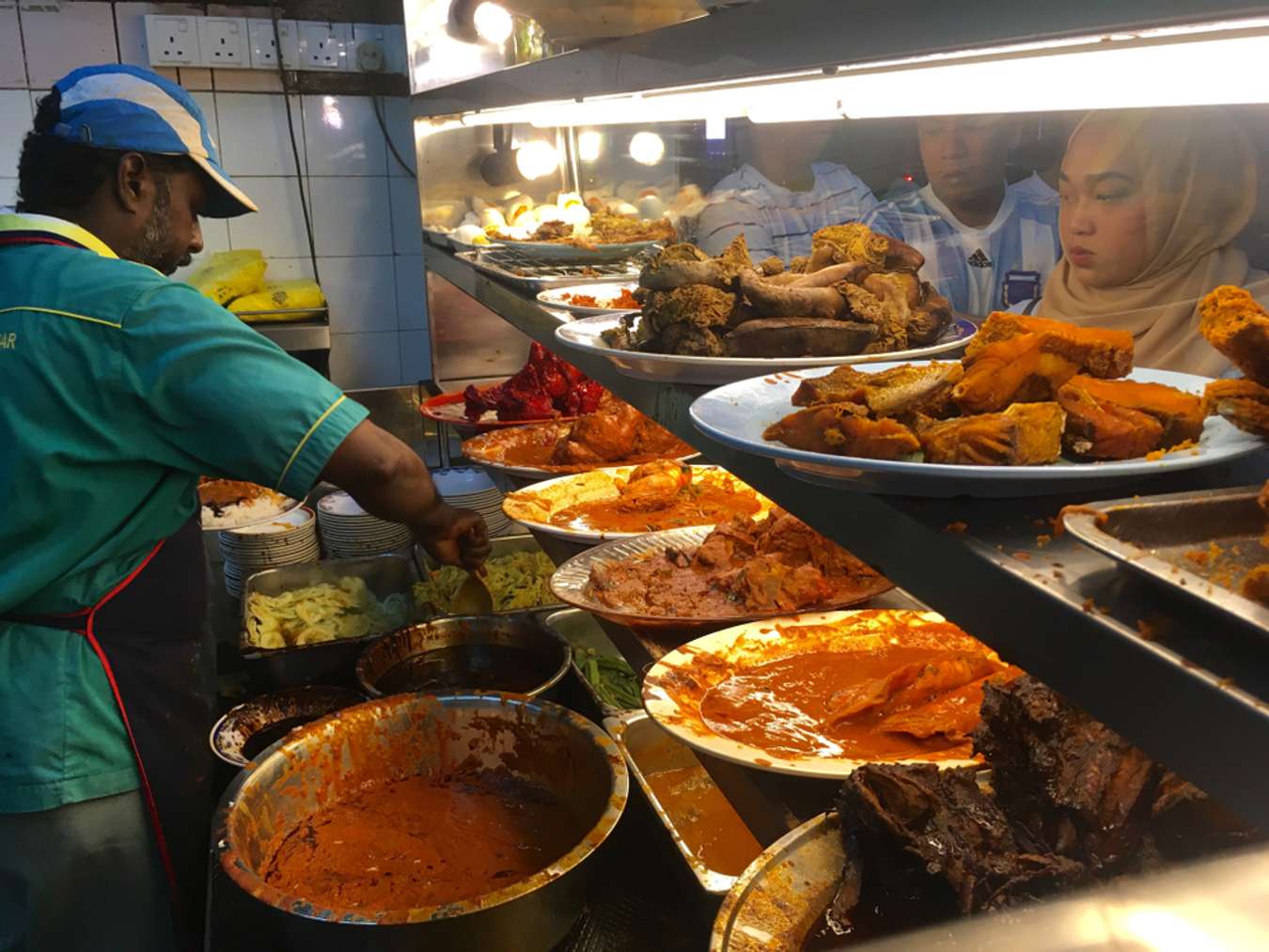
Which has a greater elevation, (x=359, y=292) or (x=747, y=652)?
(x=359, y=292)

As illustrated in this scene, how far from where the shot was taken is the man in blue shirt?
1.45 m

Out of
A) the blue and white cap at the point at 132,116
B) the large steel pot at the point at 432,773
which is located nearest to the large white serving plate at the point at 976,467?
the large steel pot at the point at 432,773

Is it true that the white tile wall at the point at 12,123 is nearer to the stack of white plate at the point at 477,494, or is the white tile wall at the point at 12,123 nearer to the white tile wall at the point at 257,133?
the white tile wall at the point at 257,133

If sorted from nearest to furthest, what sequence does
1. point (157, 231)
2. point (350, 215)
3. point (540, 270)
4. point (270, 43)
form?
1. point (157, 231)
2. point (540, 270)
3. point (270, 43)
4. point (350, 215)

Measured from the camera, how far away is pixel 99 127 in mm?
1940

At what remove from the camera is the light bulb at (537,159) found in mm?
4277

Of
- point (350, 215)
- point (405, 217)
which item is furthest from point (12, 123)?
point (405, 217)

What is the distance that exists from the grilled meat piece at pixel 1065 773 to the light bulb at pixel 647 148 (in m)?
2.34

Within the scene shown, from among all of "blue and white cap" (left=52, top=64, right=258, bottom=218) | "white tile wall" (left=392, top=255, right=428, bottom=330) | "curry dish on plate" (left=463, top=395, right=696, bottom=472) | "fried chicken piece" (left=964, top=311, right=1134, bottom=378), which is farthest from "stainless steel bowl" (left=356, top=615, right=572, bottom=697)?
"white tile wall" (left=392, top=255, right=428, bottom=330)

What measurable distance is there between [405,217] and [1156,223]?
15.3ft

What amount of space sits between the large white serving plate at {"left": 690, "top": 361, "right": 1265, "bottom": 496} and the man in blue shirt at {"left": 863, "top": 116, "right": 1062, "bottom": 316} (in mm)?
465

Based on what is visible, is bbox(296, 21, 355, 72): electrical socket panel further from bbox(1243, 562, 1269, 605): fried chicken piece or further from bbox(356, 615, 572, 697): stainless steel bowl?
bbox(1243, 562, 1269, 605): fried chicken piece

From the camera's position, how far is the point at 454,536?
6.66 feet

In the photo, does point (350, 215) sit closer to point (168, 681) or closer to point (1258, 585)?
point (168, 681)
